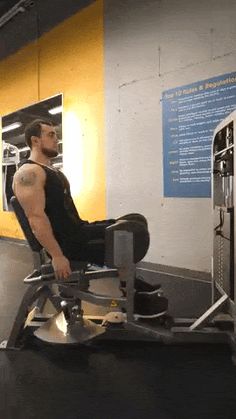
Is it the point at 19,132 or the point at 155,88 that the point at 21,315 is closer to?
the point at 155,88

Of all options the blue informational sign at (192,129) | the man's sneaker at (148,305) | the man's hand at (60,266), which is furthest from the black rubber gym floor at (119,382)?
the blue informational sign at (192,129)

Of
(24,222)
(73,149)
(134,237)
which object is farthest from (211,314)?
(73,149)

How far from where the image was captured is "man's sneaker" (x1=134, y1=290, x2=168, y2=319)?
1672mm

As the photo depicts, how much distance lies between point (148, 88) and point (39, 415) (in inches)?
109

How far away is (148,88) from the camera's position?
10.1 feet

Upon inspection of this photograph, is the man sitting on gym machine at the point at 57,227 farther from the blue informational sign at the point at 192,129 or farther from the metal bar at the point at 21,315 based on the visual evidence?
the blue informational sign at the point at 192,129

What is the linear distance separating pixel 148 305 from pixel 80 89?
2.80 metres

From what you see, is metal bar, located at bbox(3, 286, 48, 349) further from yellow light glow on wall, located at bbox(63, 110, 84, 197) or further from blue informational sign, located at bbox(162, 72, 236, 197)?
yellow light glow on wall, located at bbox(63, 110, 84, 197)

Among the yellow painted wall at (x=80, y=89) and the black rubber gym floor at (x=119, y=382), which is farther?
the yellow painted wall at (x=80, y=89)

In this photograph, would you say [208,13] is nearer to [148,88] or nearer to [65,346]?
[148,88]

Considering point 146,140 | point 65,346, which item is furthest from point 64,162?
point 65,346

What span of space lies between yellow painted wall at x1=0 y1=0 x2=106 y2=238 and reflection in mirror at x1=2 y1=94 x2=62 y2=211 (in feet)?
0.39

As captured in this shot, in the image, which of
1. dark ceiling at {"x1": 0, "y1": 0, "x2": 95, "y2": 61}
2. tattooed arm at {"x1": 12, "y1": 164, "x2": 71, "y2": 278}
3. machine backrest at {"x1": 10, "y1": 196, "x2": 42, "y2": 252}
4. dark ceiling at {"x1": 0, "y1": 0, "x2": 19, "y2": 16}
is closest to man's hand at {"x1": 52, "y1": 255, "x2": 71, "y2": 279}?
tattooed arm at {"x1": 12, "y1": 164, "x2": 71, "y2": 278}

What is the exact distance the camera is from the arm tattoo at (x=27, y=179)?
1567 millimetres
